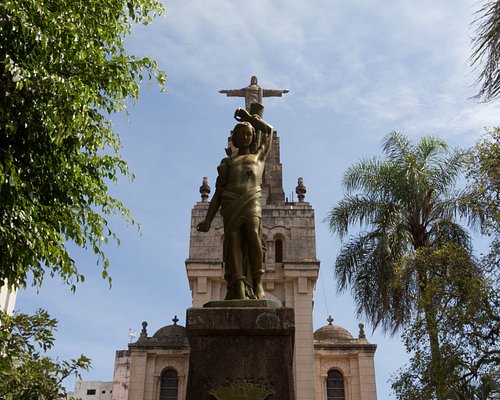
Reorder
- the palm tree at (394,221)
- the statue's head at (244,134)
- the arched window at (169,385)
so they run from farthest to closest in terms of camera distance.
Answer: the arched window at (169,385) → the palm tree at (394,221) → the statue's head at (244,134)

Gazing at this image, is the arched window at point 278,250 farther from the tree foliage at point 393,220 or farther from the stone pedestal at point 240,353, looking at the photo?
the stone pedestal at point 240,353

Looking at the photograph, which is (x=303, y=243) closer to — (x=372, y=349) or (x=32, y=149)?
(x=372, y=349)

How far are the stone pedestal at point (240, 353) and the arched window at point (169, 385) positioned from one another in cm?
2405

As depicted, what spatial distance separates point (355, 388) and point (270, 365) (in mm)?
24261

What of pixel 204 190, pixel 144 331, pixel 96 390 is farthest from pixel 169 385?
pixel 96 390

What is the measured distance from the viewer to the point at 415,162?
64.7 feet

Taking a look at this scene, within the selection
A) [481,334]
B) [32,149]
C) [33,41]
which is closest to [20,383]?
[32,149]

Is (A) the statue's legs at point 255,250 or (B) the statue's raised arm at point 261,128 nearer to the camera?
(A) the statue's legs at point 255,250

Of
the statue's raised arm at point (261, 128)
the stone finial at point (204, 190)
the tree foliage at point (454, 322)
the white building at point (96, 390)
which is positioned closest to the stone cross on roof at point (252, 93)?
the stone finial at point (204, 190)

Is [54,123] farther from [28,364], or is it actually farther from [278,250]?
[278,250]

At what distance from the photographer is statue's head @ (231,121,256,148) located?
8414mm

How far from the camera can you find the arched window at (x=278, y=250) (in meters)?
32.0

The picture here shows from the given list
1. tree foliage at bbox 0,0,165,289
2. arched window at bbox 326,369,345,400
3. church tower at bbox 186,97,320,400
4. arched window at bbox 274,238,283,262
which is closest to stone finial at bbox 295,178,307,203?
church tower at bbox 186,97,320,400

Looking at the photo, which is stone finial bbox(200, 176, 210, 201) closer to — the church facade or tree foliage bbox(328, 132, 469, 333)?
the church facade
